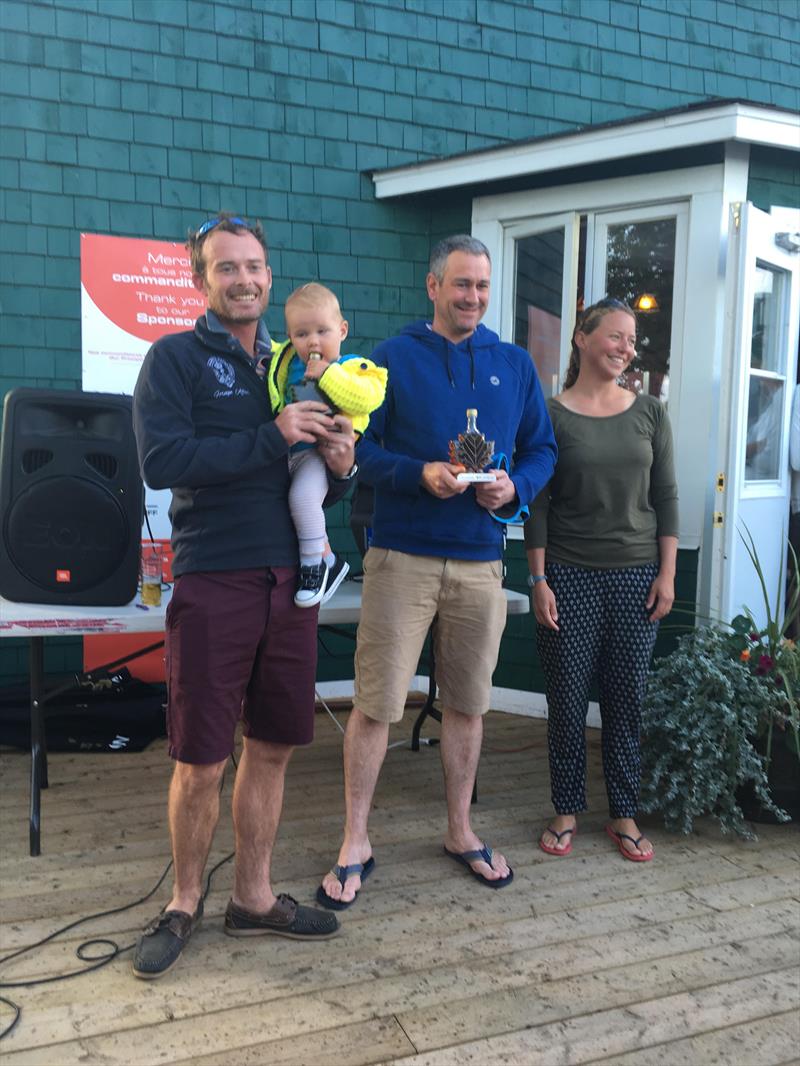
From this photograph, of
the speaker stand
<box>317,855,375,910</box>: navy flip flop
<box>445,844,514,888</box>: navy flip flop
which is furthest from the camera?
the speaker stand

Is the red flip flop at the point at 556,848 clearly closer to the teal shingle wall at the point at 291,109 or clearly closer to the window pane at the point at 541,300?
the window pane at the point at 541,300

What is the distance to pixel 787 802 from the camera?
3.11 metres

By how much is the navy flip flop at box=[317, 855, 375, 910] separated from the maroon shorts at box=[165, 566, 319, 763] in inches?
23.2

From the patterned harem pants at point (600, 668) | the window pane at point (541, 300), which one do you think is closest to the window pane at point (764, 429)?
the window pane at point (541, 300)

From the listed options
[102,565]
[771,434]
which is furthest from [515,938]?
[771,434]

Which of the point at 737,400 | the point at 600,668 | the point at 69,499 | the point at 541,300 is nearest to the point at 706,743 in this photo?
the point at 600,668

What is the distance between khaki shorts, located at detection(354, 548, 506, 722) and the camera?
8.48ft

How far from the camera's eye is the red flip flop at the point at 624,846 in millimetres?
2875

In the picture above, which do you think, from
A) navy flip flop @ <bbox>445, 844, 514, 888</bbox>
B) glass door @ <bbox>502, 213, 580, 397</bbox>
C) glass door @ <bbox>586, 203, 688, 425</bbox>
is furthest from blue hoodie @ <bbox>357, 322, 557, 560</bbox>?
glass door @ <bbox>502, 213, 580, 397</bbox>

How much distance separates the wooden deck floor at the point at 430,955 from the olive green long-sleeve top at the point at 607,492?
96 centimetres

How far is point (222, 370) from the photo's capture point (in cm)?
209

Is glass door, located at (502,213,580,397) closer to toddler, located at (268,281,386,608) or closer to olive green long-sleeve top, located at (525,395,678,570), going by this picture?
olive green long-sleeve top, located at (525,395,678,570)

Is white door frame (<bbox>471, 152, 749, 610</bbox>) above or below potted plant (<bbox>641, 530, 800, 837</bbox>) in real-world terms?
above

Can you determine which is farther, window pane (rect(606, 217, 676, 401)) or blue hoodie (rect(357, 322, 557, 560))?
window pane (rect(606, 217, 676, 401))
